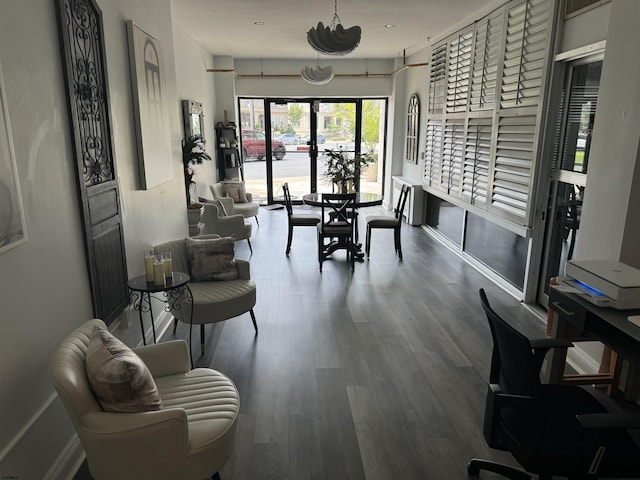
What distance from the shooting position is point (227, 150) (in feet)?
25.6

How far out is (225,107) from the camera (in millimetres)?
8039

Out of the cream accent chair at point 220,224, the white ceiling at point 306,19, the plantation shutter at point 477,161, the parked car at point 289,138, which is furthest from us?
the parked car at point 289,138

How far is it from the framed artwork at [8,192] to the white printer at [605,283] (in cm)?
256

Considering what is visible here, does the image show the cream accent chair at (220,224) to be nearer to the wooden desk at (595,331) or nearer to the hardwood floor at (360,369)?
the hardwood floor at (360,369)

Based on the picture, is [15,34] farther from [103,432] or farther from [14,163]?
[103,432]

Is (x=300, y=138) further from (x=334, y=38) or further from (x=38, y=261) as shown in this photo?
(x=38, y=261)

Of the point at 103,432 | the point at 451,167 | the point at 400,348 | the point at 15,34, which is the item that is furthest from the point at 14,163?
the point at 451,167

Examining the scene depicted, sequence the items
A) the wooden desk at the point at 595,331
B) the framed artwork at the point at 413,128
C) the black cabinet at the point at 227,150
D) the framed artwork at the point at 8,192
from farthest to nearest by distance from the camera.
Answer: the black cabinet at the point at 227,150, the framed artwork at the point at 413,128, the wooden desk at the point at 595,331, the framed artwork at the point at 8,192

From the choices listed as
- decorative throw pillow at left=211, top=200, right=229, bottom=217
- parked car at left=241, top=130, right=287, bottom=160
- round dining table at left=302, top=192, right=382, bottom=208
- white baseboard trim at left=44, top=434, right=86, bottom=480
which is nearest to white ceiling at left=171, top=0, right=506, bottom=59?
parked car at left=241, top=130, right=287, bottom=160

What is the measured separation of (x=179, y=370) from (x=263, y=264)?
10.4ft

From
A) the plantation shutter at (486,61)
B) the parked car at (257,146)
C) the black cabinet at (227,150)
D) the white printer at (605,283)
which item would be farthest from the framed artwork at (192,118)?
the white printer at (605,283)

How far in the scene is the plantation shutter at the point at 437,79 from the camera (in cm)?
612

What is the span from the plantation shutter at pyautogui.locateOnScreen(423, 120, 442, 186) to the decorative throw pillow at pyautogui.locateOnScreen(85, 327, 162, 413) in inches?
211

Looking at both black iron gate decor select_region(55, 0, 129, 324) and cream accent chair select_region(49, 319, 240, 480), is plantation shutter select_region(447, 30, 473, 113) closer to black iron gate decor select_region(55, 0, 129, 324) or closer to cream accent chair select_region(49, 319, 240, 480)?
black iron gate decor select_region(55, 0, 129, 324)
